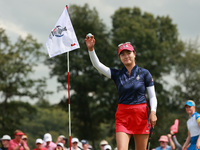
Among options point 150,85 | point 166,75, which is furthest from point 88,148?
point 166,75

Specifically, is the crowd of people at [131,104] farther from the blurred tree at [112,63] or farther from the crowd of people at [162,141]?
the blurred tree at [112,63]

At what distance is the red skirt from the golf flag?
2764 mm

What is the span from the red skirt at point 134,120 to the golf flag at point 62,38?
276 centimetres

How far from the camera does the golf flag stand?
8344 millimetres

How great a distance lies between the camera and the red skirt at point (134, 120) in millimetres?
5938

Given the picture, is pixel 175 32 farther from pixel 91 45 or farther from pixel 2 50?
pixel 91 45

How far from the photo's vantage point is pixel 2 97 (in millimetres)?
37625

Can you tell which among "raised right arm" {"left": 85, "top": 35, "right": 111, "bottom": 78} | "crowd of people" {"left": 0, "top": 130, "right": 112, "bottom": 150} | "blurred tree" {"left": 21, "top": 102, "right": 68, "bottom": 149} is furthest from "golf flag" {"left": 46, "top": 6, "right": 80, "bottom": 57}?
"blurred tree" {"left": 21, "top": 102, "right": 68, "bottom": 149}

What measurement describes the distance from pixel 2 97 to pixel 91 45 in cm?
3278

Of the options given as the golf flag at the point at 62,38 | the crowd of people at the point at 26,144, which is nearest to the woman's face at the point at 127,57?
the golf flag at the point at 62,38

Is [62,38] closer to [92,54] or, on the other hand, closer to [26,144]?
[92,54]

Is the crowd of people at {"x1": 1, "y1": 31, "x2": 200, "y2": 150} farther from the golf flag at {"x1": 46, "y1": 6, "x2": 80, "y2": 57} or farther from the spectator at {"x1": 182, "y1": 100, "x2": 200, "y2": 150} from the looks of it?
the spectator at {"x1": 182, "y1": 100, "x2": 200, "y2": 150}

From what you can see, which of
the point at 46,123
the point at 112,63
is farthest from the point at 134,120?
the point at 46,123

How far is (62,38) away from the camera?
837 cm
